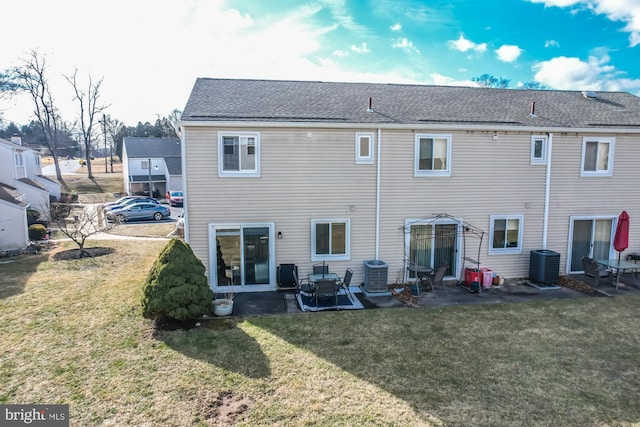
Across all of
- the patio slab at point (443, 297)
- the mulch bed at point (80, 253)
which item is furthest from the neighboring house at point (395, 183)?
the mulch bed at point (80, 253)

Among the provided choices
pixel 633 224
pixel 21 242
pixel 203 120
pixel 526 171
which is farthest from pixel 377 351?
pixel 21 242

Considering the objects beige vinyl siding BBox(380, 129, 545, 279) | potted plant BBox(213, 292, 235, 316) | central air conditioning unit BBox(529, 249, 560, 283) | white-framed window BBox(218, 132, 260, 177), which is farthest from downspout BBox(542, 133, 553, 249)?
potted plant BBox(213, 292, 235, 316)

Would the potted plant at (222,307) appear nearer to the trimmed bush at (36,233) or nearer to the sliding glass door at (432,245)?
the sliding glass door at (432,245)

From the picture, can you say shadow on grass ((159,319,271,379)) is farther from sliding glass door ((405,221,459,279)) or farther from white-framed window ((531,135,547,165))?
white-framed window ((531,135,547,165))

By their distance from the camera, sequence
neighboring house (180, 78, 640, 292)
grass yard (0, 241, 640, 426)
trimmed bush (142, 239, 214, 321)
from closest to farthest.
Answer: grass yard (0, 241, 640, 426), trimmed bush (142, 239, 214, 321), neighboring house (180, 78, 640, 292)

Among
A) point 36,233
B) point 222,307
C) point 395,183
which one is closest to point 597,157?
point 395,183

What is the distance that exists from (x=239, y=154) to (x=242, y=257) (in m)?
3.25

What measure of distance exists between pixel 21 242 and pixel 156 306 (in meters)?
14.1

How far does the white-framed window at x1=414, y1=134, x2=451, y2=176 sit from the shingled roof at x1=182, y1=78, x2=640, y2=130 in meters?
0.57

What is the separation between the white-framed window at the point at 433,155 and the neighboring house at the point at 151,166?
117ft

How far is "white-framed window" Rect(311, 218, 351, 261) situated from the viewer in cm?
1174

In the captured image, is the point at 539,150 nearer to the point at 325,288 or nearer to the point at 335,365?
the point at 325,288

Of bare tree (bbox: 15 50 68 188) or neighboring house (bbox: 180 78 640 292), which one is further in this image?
bare tree (bbox: 15 50 68 188)

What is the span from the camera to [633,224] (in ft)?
43.9
